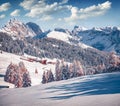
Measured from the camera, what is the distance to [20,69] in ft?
331

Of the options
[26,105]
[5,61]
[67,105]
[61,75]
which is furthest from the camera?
[5,61]

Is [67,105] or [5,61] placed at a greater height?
[5,61]

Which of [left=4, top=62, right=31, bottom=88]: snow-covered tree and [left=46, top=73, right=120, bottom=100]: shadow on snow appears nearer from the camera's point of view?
[left=46, top=73, right=120, bottom=100]: shadow on snow

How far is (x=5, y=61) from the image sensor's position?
184 m

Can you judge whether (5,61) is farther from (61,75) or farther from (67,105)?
(67,105)

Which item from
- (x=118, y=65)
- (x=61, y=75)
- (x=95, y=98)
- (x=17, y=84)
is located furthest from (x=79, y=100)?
(x=61, y=75)

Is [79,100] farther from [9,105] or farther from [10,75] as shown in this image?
[10,75]

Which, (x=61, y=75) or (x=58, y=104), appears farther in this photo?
(x=61, y=75)

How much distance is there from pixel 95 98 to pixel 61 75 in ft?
300

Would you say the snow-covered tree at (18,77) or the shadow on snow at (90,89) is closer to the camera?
the shadow on snow at (90,89)

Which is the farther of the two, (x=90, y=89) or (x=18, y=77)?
(x=18, y=77)

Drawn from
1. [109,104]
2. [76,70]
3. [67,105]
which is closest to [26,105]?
[67,105]

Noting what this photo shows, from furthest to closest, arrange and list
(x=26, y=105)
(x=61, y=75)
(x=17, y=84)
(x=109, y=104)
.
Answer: (x=61, y=75)
(x=17, y=84)
(x=26, y=105)
(x=109, y=104)

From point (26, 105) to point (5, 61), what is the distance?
16515cm
